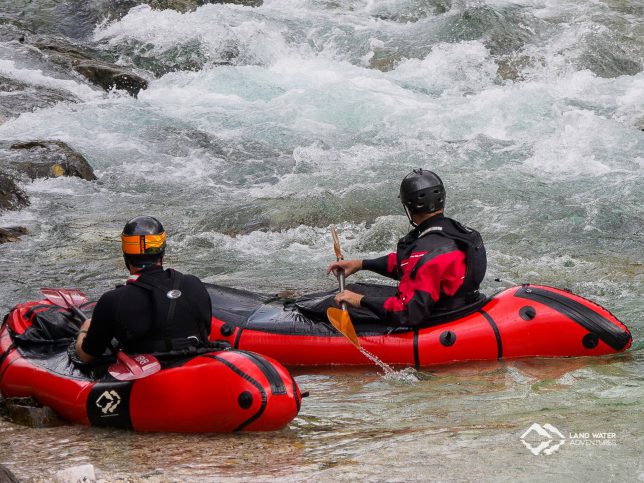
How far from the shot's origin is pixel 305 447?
3.75m

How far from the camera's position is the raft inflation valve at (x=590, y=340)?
5.11 m

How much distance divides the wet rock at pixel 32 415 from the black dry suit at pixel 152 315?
44 centimetres

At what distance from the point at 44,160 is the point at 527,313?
271 inches

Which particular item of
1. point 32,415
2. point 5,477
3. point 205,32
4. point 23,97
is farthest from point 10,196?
point 5,477

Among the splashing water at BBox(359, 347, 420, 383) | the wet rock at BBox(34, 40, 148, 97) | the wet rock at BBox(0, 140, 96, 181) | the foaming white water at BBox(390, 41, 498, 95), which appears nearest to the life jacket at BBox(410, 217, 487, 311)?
the splashing water at BBox(359, 347, 420, 383)

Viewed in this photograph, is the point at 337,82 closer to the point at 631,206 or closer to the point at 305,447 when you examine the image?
the point at 631,206

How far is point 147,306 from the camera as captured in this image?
398 centimetres

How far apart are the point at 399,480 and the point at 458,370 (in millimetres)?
1902

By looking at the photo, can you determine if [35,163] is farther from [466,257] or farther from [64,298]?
[466,257]

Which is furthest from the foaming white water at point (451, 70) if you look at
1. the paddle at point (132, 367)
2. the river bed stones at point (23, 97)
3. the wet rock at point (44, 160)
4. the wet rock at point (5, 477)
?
the wet rock at point (5, 477)

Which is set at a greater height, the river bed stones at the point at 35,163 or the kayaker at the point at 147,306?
the river bed stones at the point at 35,163

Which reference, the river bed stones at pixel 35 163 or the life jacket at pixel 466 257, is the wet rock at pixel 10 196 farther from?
the life jacket at pixel 466 257

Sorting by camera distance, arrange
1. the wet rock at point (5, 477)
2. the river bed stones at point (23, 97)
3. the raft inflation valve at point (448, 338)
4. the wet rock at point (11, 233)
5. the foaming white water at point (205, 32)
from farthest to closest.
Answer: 1. the foaming white water at point (205, 32)
2. the river bed stones at point (23, 97)
3. the wet rock at point (11, 233)
4. the raft inflation valve at point (448, 338)
5. the wet rock at point (5, 477)
